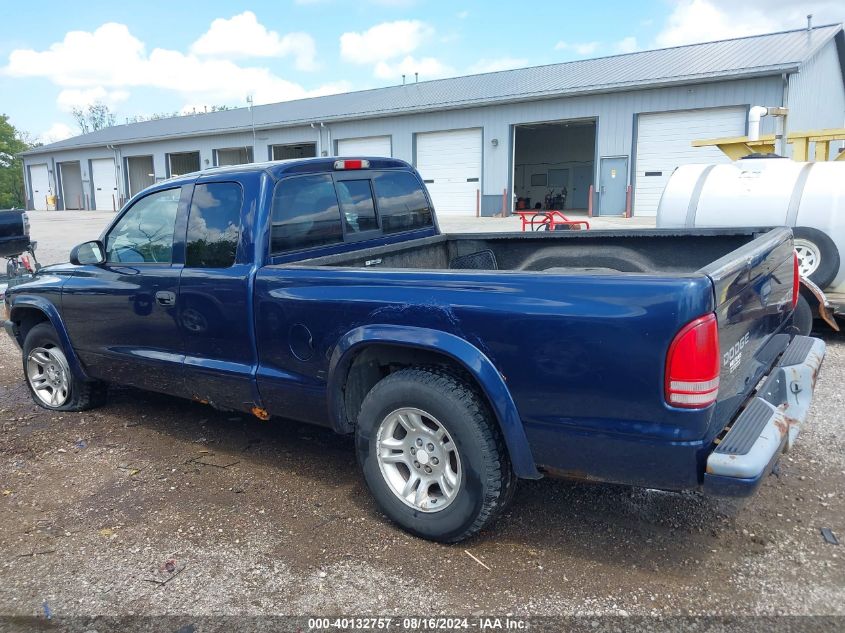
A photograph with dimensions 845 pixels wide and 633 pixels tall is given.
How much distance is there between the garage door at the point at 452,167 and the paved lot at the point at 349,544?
72.6 feet

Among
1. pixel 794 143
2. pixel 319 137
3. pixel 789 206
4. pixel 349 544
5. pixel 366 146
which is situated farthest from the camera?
pixel 319 137

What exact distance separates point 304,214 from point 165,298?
3.32 feet

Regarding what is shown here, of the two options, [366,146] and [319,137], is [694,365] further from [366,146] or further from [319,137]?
[319,137]

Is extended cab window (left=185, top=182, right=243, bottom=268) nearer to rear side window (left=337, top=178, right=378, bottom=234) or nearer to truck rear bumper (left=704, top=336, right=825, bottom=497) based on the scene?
rear side window (left=337, top=178, right=378, bottom=234)

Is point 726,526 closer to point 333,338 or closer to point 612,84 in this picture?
point 333,338

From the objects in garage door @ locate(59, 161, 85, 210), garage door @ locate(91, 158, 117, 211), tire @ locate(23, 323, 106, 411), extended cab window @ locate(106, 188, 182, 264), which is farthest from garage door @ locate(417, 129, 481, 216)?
garage door @ locate(59, 161, 85, 210)

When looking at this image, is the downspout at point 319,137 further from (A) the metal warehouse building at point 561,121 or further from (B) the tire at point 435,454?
(B) the tire at point 435,454

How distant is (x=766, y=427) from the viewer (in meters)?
2.86

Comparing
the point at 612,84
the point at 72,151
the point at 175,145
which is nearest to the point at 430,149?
the point at 612,84

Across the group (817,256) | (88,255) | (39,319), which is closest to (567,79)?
(817,256)

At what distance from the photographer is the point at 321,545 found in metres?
3.34

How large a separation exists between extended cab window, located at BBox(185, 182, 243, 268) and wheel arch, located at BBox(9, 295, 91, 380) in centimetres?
159

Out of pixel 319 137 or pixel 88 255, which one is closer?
pixel 88 255

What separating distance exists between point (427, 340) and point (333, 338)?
0.60 metres
